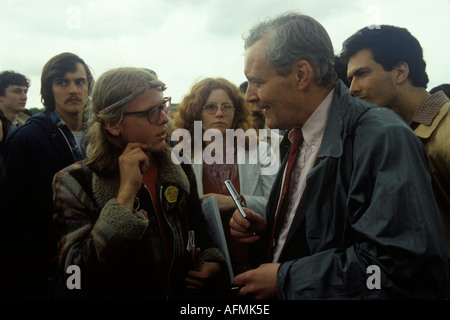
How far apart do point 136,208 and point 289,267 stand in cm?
89

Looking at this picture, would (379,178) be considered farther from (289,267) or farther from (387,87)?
(387,87)

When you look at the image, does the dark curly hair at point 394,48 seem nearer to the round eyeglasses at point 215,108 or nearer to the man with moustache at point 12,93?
the round eyeglasses at point 215,108

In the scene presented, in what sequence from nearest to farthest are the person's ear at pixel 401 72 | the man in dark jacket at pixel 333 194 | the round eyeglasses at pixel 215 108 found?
the man in dark jacket at pixel 333 194 → the person's ear at pixel 401 72 → the round eyeglasses at pixel 215 108

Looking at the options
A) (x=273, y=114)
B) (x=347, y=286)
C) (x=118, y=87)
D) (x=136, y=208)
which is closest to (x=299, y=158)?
(x=273, y=114)

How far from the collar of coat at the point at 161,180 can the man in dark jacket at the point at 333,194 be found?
0.43 meters

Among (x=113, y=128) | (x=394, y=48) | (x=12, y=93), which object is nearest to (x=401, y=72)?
(x=394, y=48)

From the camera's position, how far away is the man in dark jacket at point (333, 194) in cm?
113

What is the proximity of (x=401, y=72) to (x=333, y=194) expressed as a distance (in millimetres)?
1865

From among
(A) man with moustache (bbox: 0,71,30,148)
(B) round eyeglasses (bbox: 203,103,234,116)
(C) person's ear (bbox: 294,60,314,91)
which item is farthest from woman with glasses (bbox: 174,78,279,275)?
(A) man with moustache (bbox: 0,71,30,148)

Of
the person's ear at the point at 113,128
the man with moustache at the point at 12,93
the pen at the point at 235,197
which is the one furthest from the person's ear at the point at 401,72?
the man with moustache at the point at 12,93

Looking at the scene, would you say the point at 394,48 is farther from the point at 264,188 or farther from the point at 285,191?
the point at 285,191

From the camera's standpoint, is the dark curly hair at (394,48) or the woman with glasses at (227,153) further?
the woman with glasses at (227,153)

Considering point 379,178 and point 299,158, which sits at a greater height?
point 299,158
